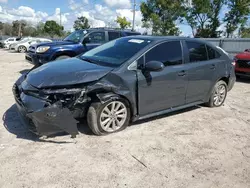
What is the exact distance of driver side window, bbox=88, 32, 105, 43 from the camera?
8.62m

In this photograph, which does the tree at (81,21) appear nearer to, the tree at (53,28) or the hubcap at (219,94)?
the tree at (53,28)

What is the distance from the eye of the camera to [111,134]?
3.88 meters

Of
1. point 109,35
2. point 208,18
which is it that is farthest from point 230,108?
point 208,18

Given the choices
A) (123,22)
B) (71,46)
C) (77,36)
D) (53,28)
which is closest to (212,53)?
(71,46)

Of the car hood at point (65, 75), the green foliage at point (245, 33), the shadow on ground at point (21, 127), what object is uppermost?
the green foliage at point (245, 33)

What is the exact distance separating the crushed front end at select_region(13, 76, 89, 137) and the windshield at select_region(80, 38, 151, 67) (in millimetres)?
855

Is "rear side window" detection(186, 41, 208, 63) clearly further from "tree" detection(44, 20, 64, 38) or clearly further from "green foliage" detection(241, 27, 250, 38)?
"tree" detection(44, 20, 64, 38)

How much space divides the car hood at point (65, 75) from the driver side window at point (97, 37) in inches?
189

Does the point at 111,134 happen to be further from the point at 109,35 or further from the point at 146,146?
the point at 109,35

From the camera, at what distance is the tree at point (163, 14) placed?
1430 inches

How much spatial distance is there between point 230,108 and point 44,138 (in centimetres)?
422

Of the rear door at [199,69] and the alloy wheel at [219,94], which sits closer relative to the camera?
the rear door at [199,69]

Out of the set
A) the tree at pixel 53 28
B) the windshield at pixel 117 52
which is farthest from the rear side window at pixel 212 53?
the tree at pixel 53 28

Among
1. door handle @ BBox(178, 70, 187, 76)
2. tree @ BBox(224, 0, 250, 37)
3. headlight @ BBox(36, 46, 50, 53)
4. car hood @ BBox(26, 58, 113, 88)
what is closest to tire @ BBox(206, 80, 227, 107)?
door handle @ BBox(178, 70, 187, 76)
